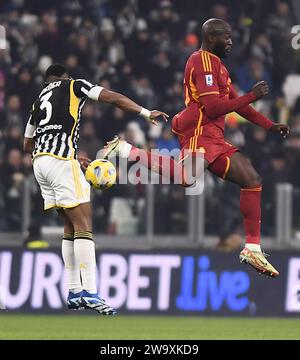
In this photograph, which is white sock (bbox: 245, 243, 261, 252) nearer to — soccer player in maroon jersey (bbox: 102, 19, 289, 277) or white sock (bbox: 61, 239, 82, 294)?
soccer player in maroon jersey (bbox: 102, 19, 289, 277)

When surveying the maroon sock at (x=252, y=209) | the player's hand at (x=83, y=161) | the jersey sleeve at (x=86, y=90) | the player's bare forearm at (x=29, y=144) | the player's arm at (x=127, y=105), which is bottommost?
the maroon sock at (x=252, y=209)

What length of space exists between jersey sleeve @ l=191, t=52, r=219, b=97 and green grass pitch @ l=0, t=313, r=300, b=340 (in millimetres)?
2433

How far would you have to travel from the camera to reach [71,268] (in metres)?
12.4

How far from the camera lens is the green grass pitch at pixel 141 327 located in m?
12.8

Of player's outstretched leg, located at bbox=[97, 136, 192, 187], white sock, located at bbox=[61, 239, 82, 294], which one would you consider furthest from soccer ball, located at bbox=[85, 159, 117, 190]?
white sock, located at bbox=[61, 239, 82, 294]

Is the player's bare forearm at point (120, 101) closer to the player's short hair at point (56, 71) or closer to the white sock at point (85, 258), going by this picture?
the player's short hair at point (56, 71)

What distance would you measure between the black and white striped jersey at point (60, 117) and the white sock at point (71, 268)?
2.91ft

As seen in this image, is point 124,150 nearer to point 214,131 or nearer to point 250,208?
point 214,131

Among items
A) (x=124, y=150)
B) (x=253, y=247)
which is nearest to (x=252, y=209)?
(x=253, y=247)

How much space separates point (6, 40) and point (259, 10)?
4.54 meters

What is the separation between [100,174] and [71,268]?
102 centimetres

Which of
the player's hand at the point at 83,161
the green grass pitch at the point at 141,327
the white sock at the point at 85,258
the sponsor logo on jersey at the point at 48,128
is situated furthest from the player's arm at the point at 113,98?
the green grass pitch at the point at 141,327

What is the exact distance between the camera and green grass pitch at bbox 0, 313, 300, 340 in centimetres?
1283
